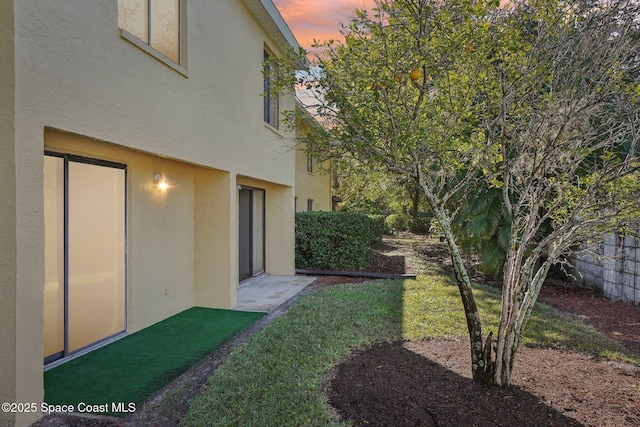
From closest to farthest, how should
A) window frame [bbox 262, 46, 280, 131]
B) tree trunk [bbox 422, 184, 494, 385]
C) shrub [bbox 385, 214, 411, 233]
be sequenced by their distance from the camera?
tree trunk [bbox 422, 184, 494, 385], window frame [bbox 262, 46, 280, 131], shrub [bbox 385, 214, 411, 233]

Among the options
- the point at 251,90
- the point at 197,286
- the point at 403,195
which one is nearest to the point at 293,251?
the point at 197,286

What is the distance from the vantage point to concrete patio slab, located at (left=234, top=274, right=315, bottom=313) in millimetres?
7812

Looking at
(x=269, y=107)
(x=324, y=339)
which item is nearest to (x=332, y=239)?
(x=269, y=107)

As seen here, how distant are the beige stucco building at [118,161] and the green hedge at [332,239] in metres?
2.49

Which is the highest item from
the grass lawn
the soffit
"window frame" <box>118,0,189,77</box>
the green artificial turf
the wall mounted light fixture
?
the soffit

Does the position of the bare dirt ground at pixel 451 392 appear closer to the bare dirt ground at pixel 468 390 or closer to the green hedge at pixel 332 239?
the bare dirt ground at pixel 468 390

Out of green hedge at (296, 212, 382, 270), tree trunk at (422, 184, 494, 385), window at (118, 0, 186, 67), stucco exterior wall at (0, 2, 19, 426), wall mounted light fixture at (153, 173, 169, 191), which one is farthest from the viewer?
green hedge at (296, 212, 382, 270)

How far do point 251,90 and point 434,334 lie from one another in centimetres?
614

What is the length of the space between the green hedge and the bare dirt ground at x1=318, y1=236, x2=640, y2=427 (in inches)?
243

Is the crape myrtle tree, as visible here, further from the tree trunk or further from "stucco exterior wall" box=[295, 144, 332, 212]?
"stucco exterior wall" box=[295, 144, 332, 212]

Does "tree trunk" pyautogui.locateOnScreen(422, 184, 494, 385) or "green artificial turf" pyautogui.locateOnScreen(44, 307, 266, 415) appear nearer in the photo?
"tree trunk" pyautogui.locateOnScreen(422, 184, 494, 385)

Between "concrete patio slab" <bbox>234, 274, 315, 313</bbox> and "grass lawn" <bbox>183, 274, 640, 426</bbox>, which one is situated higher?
"grass lawn" <bbox>183, 274, 640, 426</bbox>

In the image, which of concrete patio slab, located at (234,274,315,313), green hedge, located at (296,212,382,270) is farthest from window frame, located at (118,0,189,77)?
green hedge, located at (296,212,382,270)

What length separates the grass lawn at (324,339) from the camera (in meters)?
3.60
